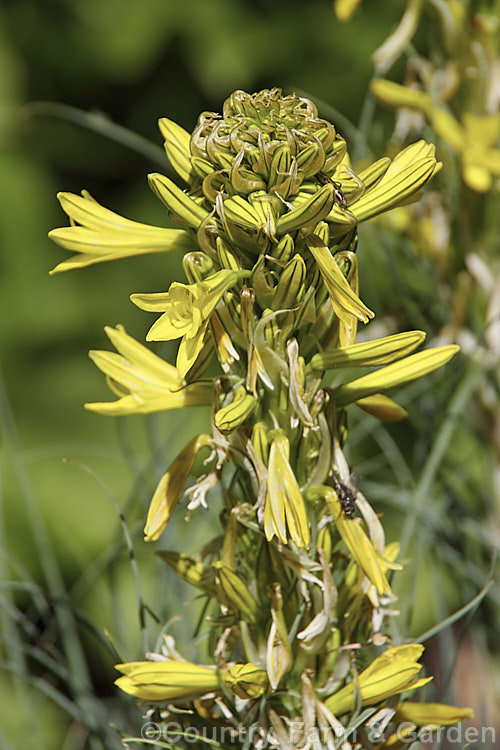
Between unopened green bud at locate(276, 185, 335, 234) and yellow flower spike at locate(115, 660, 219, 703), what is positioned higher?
unopened green bud at locate(276, 185, 335, 234)

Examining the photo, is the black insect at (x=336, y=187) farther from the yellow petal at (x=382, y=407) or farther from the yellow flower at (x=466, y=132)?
the yellow flower at (x=466, y=132)

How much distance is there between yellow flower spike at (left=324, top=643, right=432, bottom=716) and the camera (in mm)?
214

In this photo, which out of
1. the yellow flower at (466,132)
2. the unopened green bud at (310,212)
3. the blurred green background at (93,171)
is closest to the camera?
the unopened green bud at (310,212)

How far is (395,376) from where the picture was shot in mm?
220

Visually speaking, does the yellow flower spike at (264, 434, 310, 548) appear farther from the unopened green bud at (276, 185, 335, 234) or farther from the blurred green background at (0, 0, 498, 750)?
the blurred green background at (0, 0, 498, 750)

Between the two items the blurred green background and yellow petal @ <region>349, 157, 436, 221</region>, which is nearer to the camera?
yellow petal @ <region>349, 157, 436, 221</region>

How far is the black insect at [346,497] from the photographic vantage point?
22 cm

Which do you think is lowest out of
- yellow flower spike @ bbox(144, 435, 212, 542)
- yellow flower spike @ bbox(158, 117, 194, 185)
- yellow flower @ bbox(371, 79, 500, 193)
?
yellow flower spike @ bbox(144, 435, 212, 542)

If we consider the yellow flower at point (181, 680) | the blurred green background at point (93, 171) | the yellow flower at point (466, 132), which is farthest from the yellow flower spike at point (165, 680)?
the blurred green background at point (93, 171)

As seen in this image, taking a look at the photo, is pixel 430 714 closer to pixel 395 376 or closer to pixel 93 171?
pixel 395 376

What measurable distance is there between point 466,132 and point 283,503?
0.87ft

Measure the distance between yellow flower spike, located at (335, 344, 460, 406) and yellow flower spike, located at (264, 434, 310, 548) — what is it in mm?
25

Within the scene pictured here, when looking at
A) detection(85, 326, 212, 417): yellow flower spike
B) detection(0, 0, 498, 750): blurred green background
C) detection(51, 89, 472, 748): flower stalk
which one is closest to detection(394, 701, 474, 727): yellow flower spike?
detection(51, 89, 472, 748): flower stalk

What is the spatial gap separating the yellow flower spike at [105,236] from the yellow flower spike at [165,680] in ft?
0.36
